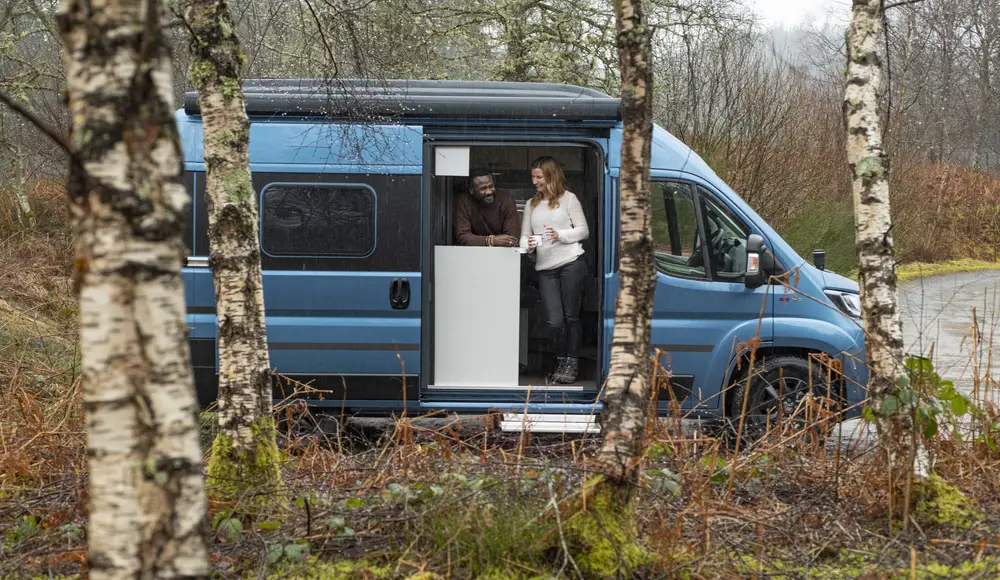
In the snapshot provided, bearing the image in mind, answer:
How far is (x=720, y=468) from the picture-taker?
4.41m

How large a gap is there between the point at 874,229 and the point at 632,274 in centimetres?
131

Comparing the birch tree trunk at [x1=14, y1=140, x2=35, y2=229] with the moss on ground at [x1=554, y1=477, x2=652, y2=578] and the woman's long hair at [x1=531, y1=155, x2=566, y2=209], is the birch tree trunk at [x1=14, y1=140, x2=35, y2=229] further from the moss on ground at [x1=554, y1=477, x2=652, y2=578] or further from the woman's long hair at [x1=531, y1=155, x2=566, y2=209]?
the moss on ground at [x1=554, y1=477, x2=652, y2=578]

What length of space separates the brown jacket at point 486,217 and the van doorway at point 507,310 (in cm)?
7

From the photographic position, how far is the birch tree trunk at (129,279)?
1841 millimetres

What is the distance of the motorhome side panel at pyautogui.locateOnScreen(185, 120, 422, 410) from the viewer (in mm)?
6391

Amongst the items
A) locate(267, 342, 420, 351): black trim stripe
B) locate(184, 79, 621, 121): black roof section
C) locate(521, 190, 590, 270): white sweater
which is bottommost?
locate(267, 342, 420, 351): black trim stripe

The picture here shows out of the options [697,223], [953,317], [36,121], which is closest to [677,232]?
[697,223]

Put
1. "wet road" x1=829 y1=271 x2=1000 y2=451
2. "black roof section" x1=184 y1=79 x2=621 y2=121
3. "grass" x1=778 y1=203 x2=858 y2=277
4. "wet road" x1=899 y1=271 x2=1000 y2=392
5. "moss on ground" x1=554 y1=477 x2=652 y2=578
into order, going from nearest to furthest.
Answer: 1. "moss on ground" x1=554 y1=477 x2=652 y2=578
2. "black roof section" x1=184 y1=79 x2=621 y2=121
3. "wet road" x1=829 y1=271 x2=1000 y2=451
4. "wet road" x1=899 y1=271 x2=1000 y2=392
5. "grass" x1=778 y1=203 x2=858 y2=277

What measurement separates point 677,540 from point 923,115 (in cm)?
2904

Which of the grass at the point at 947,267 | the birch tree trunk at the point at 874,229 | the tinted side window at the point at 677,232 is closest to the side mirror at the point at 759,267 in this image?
the tinted side window at the point at 677,232

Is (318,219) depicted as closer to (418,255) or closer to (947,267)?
(418,255)

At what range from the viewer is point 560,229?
695cm

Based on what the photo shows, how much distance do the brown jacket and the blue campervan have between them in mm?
470

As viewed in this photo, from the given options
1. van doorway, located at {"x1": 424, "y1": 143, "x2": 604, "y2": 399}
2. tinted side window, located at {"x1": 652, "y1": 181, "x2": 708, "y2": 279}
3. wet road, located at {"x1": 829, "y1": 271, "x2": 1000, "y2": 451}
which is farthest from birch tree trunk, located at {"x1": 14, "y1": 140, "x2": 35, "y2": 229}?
wet road, located at {"x1": 829, "y1": 271, "x2": 1000, "y2": 451}
